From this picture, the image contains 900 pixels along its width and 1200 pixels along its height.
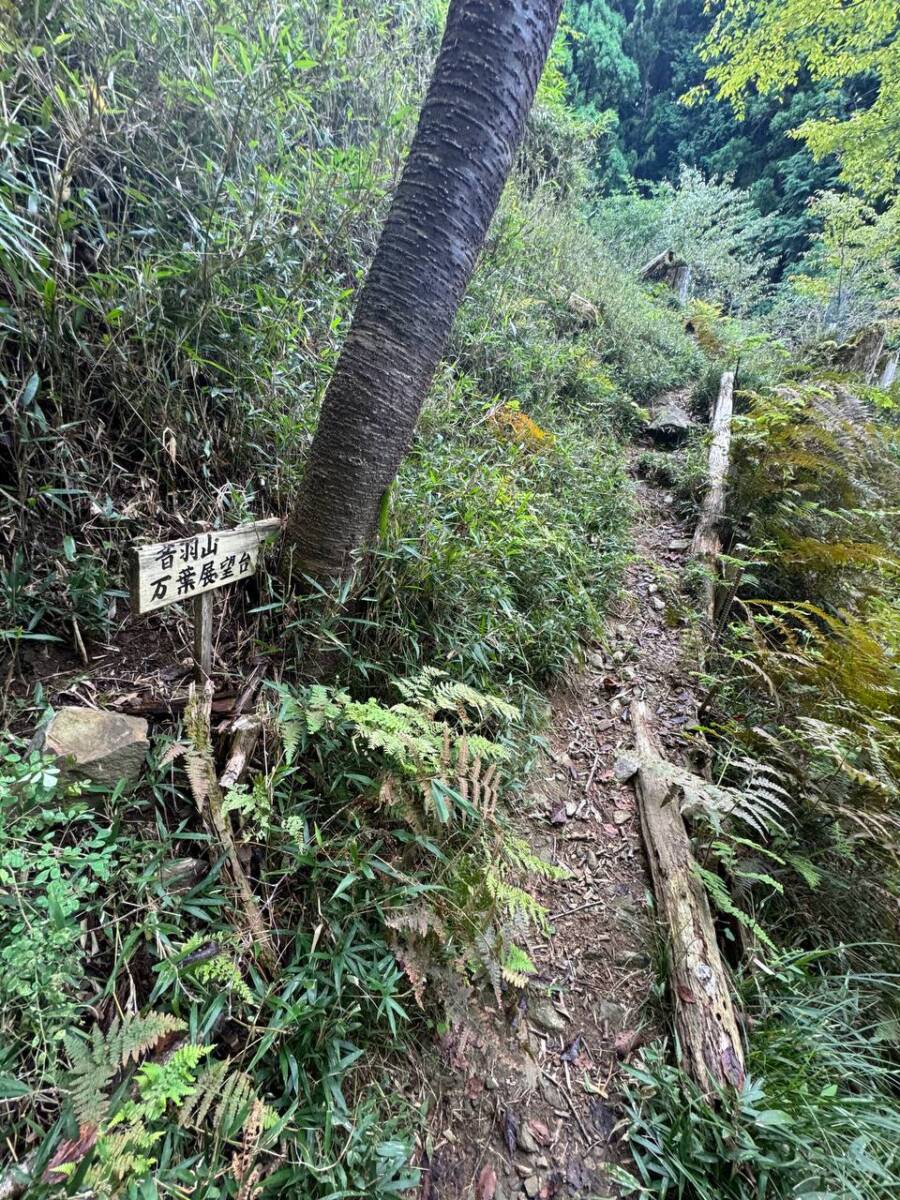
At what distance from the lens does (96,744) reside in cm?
148

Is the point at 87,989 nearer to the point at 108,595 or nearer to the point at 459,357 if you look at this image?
the point at 108,595

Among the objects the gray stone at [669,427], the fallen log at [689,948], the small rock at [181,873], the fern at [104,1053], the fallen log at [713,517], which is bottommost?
the fallen log at [689,948]

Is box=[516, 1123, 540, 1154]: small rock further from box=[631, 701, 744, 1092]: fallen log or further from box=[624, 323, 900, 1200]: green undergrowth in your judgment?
box=[631, 701, 744, 1092]: fallen log

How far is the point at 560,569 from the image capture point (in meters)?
3.29

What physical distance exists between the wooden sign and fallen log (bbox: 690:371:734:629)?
2.99 meters

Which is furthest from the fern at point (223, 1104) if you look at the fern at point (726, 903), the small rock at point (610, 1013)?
the fern at point (726, 903)

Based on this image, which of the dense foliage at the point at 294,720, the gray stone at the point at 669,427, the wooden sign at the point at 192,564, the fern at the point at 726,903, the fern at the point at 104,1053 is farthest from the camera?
the gray stone at the point at 669,427

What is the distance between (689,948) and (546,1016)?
586 millimetres

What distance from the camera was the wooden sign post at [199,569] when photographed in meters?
1.38

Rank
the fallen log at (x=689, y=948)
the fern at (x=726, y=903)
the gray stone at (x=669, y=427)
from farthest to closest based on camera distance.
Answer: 1. the gray stone at (x=669, y=427)
2. the fern at (x=726, y=903)
3. the fallen log at (x=689, y=948)

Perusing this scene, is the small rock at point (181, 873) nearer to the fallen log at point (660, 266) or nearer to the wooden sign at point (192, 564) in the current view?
the wooden sign at point (192, 564)

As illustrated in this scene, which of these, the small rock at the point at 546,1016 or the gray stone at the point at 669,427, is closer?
the small rock at the point at 546,1016

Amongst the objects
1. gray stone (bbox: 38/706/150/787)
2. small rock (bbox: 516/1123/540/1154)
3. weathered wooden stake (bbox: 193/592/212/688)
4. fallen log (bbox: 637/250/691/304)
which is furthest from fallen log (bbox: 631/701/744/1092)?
Result: fallen log (bbox: 637/250/691/304)

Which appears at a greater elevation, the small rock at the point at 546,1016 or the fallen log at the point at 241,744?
the fallen log at the point at 241,744
